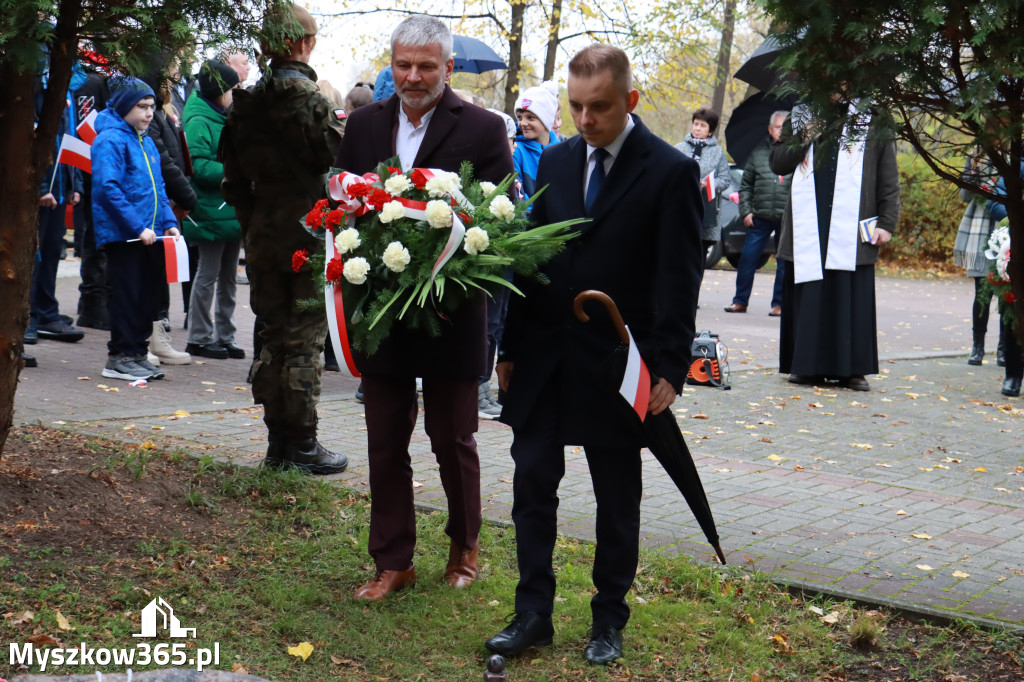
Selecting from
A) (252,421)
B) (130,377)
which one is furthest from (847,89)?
(130,377)

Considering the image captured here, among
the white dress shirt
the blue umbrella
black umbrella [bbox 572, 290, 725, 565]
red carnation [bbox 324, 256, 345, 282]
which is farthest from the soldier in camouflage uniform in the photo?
the blue umbrella

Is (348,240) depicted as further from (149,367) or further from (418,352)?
(149,367)

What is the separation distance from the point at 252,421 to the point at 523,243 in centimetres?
421

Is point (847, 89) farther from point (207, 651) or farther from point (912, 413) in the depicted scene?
point (912, 413)

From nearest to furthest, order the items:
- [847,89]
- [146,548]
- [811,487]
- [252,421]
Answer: [847,89] < [146,548] < [811,487] < [252,421]

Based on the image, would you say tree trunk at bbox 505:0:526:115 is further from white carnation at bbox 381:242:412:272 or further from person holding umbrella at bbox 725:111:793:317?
white carnation at bbox 381:242:412:272

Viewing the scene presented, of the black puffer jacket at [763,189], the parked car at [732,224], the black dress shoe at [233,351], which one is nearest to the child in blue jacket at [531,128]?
the black dress shoe at [233,351]

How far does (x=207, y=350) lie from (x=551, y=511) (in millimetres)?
6832

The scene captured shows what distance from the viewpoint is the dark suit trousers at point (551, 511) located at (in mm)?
4246

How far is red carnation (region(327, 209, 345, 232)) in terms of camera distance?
4.34m

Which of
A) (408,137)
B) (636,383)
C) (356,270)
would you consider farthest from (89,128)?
(636,383)

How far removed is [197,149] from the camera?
9844 millimetres

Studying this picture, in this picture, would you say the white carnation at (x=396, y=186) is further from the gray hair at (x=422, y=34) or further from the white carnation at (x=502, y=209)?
the gray hair at (x=422, y=34)

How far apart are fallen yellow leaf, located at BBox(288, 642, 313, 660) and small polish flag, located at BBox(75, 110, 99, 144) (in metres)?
6.57
